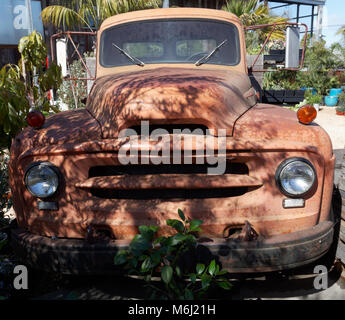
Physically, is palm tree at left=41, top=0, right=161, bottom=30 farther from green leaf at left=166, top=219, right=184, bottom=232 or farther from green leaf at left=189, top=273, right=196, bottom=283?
green leaf at left=189, top=273, right=196, bottom=283

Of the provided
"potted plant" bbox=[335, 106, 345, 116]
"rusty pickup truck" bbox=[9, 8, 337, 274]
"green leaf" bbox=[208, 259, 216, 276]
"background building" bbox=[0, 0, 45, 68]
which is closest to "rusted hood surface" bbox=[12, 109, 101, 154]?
"rusty pickup truck" bbox=[9, 8, 337, 274]

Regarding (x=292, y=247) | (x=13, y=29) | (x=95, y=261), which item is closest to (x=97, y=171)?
(x=95, y=261)

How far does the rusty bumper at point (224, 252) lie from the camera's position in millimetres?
2318

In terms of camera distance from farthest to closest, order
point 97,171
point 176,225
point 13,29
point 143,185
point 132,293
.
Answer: point 13,29 < point 132,293 < point 97,171 < point 143,185 < point 176,225

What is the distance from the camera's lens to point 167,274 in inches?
82.6

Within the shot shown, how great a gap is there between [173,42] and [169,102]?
1.41 metres

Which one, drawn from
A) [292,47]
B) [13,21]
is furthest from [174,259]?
[13,21]

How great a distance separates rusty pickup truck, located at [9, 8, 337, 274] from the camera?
2402 millimetres

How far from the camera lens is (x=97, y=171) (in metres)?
2.66

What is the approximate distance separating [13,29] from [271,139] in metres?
12.1

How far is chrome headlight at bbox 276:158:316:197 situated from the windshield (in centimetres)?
165

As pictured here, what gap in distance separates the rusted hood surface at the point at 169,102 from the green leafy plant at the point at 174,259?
0.70 meters
